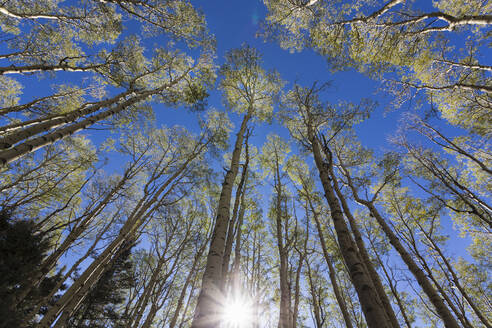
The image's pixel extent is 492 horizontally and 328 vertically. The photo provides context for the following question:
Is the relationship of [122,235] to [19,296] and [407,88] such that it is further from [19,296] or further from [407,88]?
[407,88]

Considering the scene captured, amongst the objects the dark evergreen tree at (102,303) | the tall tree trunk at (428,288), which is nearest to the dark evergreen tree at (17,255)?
the dark evergreen tree at (102,303)

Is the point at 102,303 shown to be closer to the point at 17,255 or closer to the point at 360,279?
the point at 17,255

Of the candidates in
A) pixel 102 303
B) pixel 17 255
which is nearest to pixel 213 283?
pixel 17 255

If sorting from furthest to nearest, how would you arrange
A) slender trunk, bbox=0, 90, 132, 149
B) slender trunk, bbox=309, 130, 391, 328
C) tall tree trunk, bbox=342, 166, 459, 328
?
tall tree trunk, bbox=342, 166, 459, 328 < slender trunk, bbox=0, 90, 132, 149 < slender trunk, bbox=309, 130, 391, 328

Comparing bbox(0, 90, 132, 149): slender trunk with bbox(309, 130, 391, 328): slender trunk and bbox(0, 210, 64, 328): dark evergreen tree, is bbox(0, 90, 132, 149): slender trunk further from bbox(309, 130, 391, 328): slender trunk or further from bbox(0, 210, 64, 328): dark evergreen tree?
bbox(309, 130, 391, 328): slender trunk

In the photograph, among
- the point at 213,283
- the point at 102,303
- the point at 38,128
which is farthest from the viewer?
the point at 102,303

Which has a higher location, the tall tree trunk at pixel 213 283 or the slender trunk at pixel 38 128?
the slender trunk at pixel 38 128

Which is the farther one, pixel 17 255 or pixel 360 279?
pixel 17 255

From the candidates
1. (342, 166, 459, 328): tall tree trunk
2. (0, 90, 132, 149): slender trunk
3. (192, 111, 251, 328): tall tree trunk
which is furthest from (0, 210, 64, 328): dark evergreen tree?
(342, 166, 459, 328): tall tree trunk

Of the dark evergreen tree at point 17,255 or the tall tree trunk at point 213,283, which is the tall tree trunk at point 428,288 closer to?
the tall tree trunk at point 213,283

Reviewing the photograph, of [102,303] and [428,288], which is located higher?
[102,303]

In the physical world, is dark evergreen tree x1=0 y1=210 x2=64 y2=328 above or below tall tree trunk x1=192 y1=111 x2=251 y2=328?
above

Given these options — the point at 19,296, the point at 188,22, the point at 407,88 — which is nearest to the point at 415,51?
the point at 407,88

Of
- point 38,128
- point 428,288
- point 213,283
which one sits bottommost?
point 213,283
